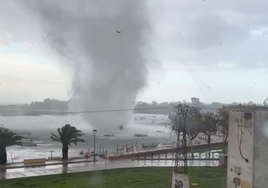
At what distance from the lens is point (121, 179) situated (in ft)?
72.6

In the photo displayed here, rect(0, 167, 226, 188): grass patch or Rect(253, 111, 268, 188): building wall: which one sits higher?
Rect(253, 111, 268, 188): building wall

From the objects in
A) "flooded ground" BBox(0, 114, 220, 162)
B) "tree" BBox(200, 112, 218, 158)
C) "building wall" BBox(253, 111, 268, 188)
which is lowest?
"flooded ground" BBox(0, 114, 220, 162)

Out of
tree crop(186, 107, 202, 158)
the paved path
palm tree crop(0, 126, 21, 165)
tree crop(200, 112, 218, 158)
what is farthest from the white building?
tree crop(200, 112, 218, 158)

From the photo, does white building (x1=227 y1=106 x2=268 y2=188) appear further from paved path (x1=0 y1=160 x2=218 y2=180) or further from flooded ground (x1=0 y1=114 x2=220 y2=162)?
flooded ground (x1=0 y1=114 x2=220 y2=162)

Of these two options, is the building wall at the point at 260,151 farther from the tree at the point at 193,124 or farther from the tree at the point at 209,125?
the tree at the point at 209,125

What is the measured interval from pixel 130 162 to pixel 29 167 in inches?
297

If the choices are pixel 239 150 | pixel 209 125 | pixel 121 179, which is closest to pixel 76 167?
pixel 121 179

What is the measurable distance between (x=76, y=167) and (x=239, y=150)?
49.8 feet

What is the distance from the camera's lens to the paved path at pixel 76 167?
2483cm

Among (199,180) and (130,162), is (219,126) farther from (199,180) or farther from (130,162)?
(199,180)

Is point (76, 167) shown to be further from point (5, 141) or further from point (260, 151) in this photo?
point (260, 151)

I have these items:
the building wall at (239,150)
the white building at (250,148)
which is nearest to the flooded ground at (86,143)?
the building wall at (239,150)

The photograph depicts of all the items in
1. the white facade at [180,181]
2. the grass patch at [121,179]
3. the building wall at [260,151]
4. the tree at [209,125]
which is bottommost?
the grass patch at [121,179]

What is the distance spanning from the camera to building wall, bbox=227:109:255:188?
1488 cm
